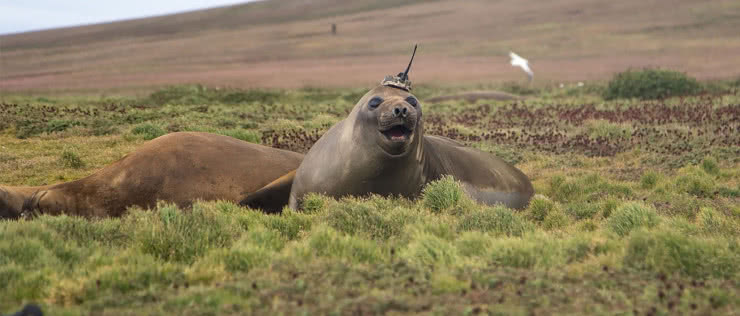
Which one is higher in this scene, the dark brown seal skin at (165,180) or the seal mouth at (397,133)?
the seal mouth at (397,133)

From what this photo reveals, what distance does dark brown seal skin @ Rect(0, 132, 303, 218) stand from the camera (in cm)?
754

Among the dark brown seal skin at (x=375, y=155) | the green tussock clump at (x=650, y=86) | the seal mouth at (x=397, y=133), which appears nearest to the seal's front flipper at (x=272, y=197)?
the dark brown seal skin at (x=375, y=155)

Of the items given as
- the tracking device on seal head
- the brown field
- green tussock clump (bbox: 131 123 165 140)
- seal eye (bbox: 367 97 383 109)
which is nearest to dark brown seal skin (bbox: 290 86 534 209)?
seal eye (bbox: 367 97 383 109)

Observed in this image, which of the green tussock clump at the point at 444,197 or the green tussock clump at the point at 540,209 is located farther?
the green tussock clump at the point at 540,209

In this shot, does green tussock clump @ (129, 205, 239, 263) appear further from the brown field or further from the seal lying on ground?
the brown field

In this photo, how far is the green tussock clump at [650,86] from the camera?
1059 inches

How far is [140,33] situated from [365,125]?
96.1 metres

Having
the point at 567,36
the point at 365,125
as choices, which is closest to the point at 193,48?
the point at 567,36

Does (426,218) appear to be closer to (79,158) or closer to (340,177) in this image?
(340,177)

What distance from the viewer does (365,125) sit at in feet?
26.5

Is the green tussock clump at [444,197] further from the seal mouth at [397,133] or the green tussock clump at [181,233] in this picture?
the green tussock clump at [181,233]

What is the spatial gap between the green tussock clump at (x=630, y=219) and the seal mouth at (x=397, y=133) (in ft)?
7.21

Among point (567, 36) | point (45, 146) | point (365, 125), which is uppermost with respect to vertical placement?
point (365, 125)

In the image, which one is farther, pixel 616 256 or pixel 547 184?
pixel 547 184
